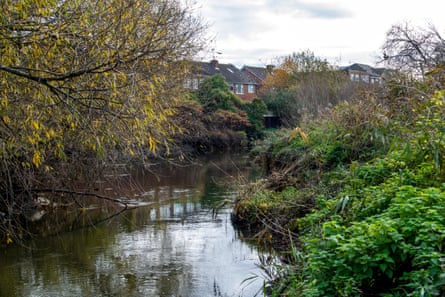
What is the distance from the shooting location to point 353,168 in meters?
8.69

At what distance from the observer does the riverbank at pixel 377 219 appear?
4.63 meters

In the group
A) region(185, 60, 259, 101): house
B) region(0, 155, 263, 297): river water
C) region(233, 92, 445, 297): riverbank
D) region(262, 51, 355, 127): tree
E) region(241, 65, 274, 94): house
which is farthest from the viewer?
region(241, 65, 274, 94): house

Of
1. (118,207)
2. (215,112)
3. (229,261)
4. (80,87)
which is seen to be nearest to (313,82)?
(215,112)

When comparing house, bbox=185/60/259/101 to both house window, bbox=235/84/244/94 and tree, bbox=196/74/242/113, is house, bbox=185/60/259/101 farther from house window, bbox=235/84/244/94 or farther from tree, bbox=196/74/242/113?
tree, bbox=196/74/242/113

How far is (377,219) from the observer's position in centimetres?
551

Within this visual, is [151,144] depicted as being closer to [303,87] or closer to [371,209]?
[371,209]

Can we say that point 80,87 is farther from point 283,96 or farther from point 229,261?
point 283,96

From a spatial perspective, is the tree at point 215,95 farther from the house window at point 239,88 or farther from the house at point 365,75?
the house window at point 239,88

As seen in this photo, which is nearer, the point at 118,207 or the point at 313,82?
the point at 118,207

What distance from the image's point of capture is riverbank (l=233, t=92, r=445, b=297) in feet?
15.2

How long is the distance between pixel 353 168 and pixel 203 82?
27.4m

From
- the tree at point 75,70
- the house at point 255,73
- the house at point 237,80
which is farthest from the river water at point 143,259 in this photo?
the house at point 255,73

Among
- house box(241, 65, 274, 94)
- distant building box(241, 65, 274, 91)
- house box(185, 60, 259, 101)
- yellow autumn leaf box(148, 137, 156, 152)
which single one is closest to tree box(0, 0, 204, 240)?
yellow autumn leaf box(148, 137, 156, 152)

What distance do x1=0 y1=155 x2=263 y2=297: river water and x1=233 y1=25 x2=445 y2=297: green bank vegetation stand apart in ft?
3.20
